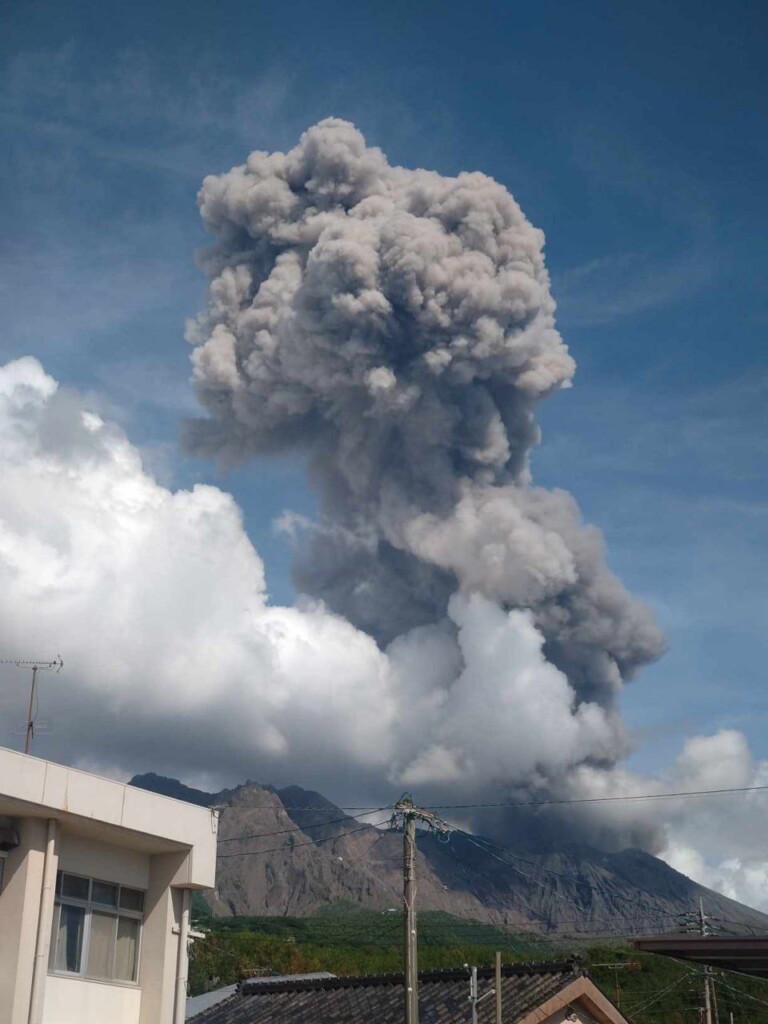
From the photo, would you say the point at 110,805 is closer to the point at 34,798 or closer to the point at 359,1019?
the point at 34,798

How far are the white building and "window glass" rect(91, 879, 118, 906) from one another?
0.07ft

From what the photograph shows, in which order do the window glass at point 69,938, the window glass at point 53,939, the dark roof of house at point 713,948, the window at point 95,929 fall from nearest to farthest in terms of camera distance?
the dark roof of house at point 713,948 < the window glass at point 53,939 < the window glass at point 69,938 < the window at point 95,929

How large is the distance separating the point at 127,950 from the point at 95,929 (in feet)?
3.30

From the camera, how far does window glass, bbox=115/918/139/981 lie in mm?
21531

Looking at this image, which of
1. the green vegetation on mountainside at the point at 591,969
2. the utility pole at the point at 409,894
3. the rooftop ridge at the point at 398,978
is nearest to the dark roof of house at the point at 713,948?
the utility pole at the point at 409,894

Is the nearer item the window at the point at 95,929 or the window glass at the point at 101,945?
the window at the point at 95,929

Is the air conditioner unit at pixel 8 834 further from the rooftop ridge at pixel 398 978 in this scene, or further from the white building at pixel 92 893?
the rooftop ridge at pixel 398 978

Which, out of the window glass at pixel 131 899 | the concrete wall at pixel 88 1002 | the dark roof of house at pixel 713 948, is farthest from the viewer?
the window glass at pixel 131 899

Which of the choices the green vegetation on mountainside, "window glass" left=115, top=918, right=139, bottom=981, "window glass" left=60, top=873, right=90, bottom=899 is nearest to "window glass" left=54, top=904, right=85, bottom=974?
"window glass" left=60, top=873, right=90, bottom=899

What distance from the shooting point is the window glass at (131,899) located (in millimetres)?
22000

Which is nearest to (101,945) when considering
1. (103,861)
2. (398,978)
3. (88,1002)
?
(88,1002)

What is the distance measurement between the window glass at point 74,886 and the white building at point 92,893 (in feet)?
0.06

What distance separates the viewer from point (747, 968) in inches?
655

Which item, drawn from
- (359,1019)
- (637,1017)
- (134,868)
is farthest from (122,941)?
(637,1017)
